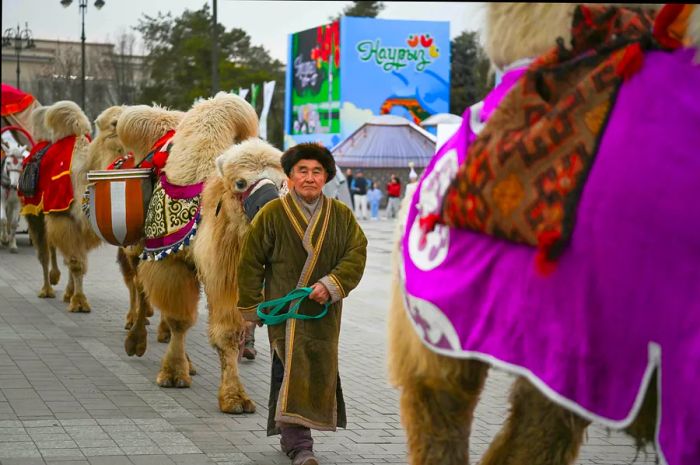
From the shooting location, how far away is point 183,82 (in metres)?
28.3

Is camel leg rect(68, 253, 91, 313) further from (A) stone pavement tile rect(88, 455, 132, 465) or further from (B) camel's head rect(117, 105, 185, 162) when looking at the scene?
(A) stone pavement tile rect(88, 455, 132, 465)

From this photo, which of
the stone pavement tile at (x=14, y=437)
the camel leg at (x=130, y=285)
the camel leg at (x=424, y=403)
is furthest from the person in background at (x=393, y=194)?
the camel leg at (x=424, y=403)

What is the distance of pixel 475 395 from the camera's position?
137 inches

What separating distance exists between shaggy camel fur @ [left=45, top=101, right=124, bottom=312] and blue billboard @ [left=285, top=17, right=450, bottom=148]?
35837 millimetres

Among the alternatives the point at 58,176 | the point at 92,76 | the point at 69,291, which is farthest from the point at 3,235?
the point at 58,176

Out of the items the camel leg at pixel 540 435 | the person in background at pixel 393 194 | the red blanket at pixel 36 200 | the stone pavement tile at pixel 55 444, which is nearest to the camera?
the camel leg at pixel 540 435

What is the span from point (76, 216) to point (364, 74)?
124 feet

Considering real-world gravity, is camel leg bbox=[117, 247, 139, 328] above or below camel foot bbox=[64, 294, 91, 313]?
above

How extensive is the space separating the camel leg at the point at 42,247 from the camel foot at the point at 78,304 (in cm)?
133

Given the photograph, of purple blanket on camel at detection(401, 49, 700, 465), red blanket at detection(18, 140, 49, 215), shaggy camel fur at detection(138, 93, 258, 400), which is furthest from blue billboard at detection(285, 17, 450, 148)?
purple blanket on camel at detection(401, 49, 700, 465)

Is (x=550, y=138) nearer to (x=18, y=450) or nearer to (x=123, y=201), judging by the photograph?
(x=18, y=450)

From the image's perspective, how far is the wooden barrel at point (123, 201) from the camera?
7.97 m

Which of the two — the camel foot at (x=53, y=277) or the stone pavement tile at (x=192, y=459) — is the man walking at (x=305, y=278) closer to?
the stone pavement tile at (x=192, y=459)

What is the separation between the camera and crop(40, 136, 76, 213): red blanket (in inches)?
467
